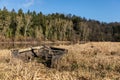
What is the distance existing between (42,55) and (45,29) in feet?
291

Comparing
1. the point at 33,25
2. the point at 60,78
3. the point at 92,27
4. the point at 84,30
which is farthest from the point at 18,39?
the point at 60,78

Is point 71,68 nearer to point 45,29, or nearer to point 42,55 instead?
point 42,55

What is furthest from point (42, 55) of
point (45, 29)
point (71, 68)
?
point (45, 29)

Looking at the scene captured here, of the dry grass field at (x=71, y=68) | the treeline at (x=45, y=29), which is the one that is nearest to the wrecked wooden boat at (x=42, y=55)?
the dry grass field at (x=71, y=68)

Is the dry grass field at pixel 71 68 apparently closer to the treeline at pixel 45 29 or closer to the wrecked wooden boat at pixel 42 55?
the wrecked wooden boat at pixel 42 55

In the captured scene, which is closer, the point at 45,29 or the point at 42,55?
the point at 42,55

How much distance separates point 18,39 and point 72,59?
8173cm

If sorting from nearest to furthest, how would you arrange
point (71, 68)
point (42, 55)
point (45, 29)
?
point (71, 68) < point (42, 55) < point (45, 29)

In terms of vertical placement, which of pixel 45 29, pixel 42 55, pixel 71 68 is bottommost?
pixel 71 68

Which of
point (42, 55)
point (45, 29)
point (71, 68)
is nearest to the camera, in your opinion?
point (71, 68)

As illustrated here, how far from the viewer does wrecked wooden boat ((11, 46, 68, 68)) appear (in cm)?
1531

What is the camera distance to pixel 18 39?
3780 inches

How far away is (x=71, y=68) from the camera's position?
1341cm

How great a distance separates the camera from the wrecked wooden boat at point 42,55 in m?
15.3
